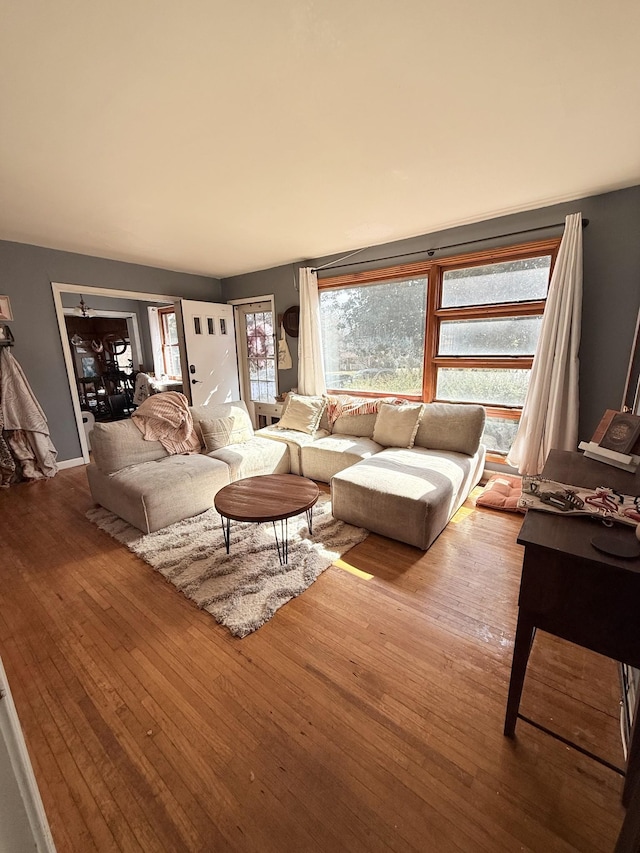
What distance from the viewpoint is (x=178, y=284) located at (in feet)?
15.6

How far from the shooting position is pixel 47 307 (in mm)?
3635

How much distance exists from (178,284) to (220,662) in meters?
4.79

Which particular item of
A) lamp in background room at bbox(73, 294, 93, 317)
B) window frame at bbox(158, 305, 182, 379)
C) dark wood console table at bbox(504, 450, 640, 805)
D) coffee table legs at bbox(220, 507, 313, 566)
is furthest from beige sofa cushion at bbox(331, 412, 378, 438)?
lamp in background room at bbox(73, 294, 93, 317)

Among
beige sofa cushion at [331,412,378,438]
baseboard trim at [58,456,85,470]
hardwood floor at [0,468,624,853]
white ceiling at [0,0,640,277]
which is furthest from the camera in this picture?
baseboard trim at [58,456,85,470]

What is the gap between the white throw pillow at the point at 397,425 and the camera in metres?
3.14

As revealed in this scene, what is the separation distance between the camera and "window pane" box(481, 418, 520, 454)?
3.18 meters

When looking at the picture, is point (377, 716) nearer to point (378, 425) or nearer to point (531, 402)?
point (378, 425)

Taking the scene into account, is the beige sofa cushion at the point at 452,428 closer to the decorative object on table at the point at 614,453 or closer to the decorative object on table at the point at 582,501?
the decorative object on table at the point at 614,453

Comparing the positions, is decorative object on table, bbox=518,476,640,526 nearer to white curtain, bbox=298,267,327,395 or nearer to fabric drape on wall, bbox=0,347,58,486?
white curtain, bbox=298,267,327,395

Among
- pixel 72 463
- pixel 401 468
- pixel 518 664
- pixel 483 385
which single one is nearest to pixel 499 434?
pixel 483 385

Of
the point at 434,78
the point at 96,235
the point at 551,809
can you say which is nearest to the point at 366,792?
the point at 551,809

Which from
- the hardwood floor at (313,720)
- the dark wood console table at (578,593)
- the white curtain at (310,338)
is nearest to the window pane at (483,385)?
the white curtain at (310,338)

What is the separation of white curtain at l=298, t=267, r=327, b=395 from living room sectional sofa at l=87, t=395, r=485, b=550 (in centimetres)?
74

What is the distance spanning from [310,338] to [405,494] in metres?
2.60
